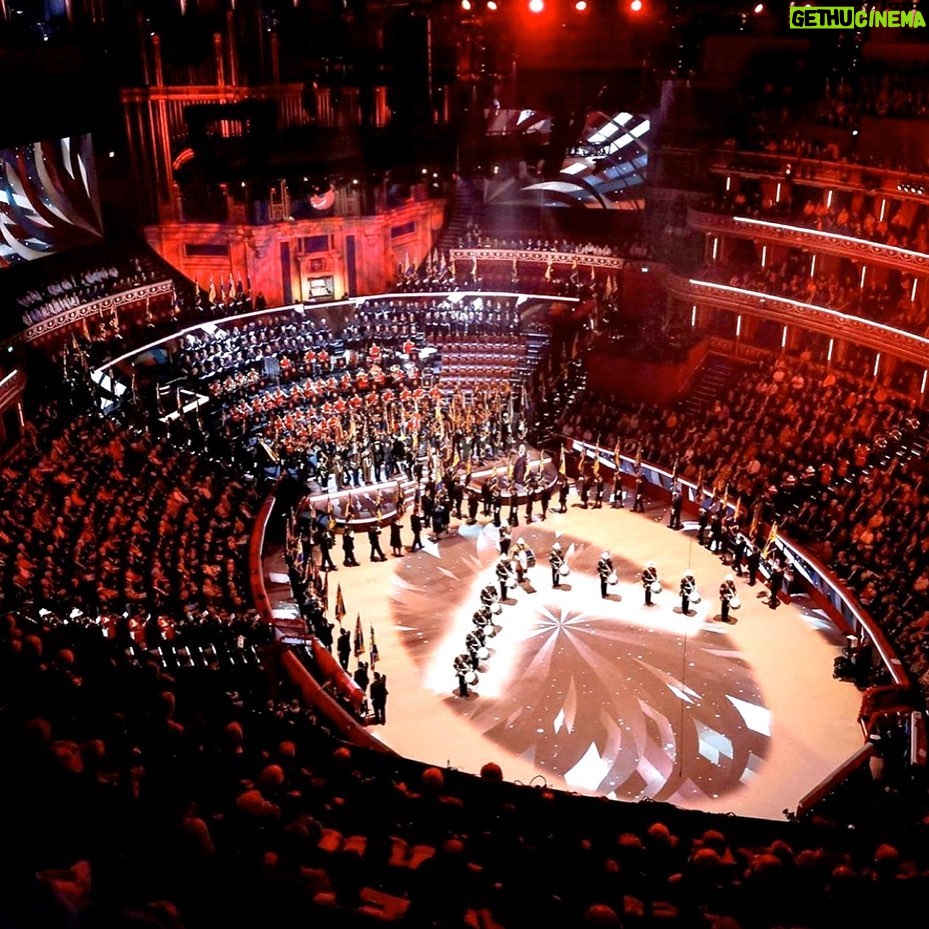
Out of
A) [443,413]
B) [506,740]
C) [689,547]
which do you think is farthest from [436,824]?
[443,413]

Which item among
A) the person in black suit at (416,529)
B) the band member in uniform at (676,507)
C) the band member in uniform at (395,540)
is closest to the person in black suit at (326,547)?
the band member in uniform at (395,540)

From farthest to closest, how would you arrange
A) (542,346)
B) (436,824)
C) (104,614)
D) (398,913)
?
1. (542,346)
2. (104,614)
3. (436,824)
4. (398,913)

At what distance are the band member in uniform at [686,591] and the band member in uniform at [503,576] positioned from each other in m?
5.15

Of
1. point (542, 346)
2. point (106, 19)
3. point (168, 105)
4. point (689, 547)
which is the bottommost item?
point (689, 547)

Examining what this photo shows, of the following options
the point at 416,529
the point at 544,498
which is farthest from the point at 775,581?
the point at 416,529

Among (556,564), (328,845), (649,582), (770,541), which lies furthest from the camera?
(556,564)

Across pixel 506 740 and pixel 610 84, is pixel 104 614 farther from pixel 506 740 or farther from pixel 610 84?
pixel 610 84

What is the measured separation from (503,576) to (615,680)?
211 inches

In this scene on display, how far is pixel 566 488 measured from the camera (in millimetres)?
37594

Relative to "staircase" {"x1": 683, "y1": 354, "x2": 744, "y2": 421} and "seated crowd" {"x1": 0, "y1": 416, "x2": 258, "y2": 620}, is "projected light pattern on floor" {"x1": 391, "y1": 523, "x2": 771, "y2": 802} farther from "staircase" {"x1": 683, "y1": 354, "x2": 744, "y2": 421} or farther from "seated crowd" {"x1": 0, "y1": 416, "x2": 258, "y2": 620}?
"staircase" {"x1": 683, "y1": 354, "x2": 744, "y2": 421}

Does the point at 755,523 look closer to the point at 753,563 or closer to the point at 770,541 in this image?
the point at 770,541

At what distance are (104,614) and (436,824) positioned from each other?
13.7 m

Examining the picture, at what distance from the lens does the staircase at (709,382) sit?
41.9 metres

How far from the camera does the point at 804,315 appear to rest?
4009 cm
